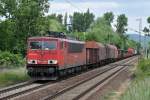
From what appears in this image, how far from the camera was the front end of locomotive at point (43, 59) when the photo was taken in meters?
31.6

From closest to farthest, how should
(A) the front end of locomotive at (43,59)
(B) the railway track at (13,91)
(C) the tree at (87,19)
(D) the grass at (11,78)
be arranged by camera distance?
(B) the railway track at (13,91) → (D) the grass at (11,78) → (A) the front end of locomotive at (43,59) → (C) the tree at (87,19)

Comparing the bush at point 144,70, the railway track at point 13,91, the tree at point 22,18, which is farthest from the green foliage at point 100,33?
the railway track at point 13,91

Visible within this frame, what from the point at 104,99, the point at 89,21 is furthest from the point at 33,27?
the point at 89,21

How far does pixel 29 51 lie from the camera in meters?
32.5

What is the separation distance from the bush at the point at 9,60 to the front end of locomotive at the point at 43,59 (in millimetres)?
8905

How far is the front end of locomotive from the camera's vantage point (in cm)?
3162

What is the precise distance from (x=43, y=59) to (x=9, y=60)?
11.6 meters

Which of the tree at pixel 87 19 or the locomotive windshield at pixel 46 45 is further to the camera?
the tree at pixel 87 19

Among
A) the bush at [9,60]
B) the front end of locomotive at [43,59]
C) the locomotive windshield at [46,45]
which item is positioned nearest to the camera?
the front end of locomotive at [43,59]

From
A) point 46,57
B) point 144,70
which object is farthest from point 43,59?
point 144,70

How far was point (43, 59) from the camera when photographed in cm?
3189

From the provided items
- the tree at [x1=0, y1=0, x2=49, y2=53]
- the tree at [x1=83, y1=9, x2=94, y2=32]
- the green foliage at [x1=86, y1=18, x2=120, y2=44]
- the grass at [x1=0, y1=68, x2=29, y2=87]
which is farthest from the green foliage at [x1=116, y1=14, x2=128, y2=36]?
the grass at [x1=0, y1=68, x2=29, y2=87]

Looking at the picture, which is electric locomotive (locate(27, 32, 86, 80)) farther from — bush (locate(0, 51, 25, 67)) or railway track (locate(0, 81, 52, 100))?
bush (locate(0, 51, 25, 67))

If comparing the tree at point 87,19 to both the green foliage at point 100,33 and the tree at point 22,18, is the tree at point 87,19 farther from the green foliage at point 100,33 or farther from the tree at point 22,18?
the tree at point 22,18
